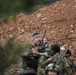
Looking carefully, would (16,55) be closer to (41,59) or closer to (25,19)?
(41,59)

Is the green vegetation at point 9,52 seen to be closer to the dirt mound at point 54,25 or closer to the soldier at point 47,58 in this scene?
the soldier at point 47,58

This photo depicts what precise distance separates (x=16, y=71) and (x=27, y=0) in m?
5.73

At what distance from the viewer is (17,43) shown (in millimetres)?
3691

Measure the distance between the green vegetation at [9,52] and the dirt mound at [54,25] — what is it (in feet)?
16.1

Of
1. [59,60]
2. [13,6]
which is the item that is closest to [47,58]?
[59,60]

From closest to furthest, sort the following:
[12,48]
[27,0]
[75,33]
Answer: [27,0] → [12,48] → [75,33]

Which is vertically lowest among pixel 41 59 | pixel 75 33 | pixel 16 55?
pixel 16 55

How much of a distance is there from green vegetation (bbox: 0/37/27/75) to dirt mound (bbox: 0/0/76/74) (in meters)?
4.92

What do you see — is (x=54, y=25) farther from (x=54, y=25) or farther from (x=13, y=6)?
(x=13, y=6)

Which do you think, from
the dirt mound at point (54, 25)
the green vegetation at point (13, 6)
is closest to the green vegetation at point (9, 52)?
the green vegetation at point (13, 6)

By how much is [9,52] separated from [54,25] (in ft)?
20.8

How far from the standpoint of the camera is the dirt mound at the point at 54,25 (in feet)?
29.5

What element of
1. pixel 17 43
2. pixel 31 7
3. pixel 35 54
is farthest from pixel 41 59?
pixel 31 7

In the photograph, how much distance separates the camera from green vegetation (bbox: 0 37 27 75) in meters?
3.53
